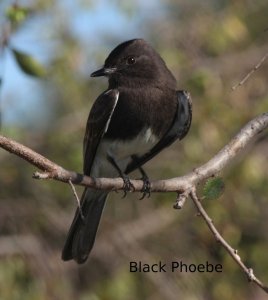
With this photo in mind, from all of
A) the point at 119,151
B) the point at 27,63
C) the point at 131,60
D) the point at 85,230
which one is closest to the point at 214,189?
the point at 27,63

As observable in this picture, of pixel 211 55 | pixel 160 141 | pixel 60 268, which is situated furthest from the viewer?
pixel 211 55

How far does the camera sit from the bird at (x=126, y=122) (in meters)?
5.01

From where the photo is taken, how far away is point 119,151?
16.8 ft

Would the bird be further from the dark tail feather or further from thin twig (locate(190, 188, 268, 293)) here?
thin twig (locate(190, 188, 268, 293))

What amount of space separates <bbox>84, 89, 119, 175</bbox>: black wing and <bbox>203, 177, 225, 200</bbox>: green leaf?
1.52m

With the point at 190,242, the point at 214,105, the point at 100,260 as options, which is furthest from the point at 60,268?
the point at 214,105

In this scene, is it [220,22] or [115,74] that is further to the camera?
[220,22]

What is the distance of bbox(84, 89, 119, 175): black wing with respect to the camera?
16.3 ft

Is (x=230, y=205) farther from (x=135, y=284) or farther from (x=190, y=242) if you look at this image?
(x=135, y=284)

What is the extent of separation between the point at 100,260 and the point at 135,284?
368 mm

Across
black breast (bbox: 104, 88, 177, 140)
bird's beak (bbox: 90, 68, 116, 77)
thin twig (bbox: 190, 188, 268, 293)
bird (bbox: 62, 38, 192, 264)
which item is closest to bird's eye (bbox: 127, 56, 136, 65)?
bird (bbox: 62, 38, 192, 264)

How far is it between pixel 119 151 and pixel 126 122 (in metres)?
0.22

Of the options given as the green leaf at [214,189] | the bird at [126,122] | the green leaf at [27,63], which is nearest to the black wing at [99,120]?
the bird at [126,122]

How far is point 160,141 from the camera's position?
208 inches
